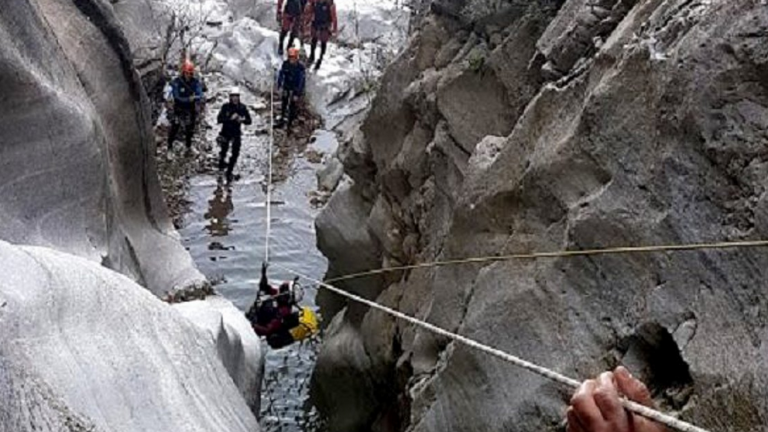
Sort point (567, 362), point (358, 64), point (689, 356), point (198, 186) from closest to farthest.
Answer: point (689, 356) → point (567, 362) → point (198, 186) → point (358, 64)

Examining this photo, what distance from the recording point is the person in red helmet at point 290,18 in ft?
81.8

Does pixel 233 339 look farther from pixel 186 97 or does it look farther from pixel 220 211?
pixel 186 97

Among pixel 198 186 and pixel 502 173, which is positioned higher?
pixel 502 173

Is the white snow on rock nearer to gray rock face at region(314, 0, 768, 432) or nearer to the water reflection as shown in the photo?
gray rock face at region(314, 0, 768, 432)

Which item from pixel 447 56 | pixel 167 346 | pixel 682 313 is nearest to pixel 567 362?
pixel 682 313

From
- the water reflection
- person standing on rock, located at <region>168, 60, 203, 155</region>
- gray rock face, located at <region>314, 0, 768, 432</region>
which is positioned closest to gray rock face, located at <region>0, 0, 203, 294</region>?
gray rock face, located at <region>314, 0, 768, 432</region>

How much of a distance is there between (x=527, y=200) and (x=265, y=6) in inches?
895

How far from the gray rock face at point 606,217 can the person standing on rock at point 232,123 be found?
1007 cm

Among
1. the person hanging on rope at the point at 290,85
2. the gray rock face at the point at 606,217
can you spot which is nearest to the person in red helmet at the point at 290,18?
the person hanging on rope at the point at 290,85

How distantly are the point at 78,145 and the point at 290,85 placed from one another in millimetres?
13088

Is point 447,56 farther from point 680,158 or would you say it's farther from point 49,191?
point 680,158

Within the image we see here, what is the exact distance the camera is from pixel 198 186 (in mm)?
20344

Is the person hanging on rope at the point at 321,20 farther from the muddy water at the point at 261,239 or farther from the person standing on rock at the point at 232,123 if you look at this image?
the person standing on rock at the point at 232,123

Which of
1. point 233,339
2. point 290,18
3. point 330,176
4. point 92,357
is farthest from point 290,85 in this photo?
point 92,357
